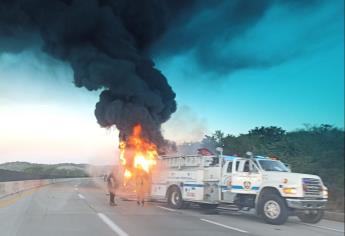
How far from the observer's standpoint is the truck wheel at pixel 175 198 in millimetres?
19773

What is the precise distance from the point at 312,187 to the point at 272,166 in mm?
1707

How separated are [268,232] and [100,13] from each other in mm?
18096

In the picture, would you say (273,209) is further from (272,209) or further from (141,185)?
(141,185)

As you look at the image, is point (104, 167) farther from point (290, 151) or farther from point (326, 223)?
point (326, 223)

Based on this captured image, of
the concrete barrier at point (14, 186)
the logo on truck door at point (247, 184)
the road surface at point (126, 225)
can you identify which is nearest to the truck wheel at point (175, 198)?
the road surface at point (126, 225)

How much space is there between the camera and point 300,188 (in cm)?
1518

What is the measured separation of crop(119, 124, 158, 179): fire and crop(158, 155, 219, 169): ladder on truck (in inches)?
29.6

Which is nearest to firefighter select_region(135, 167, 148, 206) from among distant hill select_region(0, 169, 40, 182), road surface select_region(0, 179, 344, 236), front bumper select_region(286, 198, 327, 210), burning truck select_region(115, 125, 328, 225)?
burning truck select_region(115, 125, 328, 225)

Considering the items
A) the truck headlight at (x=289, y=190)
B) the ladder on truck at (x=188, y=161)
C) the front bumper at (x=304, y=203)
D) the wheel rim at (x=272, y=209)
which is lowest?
the wheel rim at (x=272, y=209)

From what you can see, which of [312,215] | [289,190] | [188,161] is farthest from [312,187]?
[188,161]

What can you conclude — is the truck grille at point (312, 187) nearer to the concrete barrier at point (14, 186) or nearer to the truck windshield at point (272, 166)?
the truck windshield at point (272, 166)

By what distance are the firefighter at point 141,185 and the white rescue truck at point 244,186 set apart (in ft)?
1.39

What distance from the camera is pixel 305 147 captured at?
17625 mm

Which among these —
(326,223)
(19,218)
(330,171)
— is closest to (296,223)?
(326,223)
